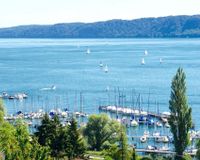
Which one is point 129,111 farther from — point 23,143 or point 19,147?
point 19,147

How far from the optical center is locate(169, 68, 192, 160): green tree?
3788 centimetres

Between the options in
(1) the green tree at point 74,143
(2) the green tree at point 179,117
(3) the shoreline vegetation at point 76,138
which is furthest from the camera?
(2) the green tree at point 179,117

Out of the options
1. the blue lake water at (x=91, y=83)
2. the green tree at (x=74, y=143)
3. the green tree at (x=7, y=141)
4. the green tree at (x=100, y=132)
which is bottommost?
the blue lake water at (x=91, y=83)

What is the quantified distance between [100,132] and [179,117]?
34.4ft

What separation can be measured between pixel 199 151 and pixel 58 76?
3657 inches

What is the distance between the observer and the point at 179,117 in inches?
1515

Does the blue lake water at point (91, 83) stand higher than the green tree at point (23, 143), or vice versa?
the green tree at point (23, 143)

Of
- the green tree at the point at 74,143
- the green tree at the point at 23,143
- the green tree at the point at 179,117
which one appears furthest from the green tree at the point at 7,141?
the green tree at the point at 179,117

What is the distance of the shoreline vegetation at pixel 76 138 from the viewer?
25.4 metres

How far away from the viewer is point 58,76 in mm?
122500

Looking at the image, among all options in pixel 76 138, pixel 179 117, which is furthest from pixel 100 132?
pixel 76 138

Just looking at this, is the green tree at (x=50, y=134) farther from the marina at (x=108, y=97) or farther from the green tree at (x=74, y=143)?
the marina at (x=108, y=97)

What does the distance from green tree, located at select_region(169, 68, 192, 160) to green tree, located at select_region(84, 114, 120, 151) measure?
9.01 m

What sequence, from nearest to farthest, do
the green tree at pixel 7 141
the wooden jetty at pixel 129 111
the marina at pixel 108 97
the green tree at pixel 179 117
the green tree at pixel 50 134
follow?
the green tree at pixel 7 141
the green tree at pixel 50 134
the green tree at pixel 179 117
the marina at pixel 108 97
the wooden jetty at pixel 129 111
